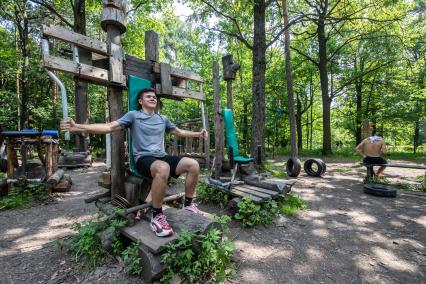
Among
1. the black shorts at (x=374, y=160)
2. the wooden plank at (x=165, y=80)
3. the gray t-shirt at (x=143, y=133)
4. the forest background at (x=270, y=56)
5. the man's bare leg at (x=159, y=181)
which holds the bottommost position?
the black shorts at (x=374, y=160)

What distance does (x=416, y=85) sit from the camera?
15758 mm

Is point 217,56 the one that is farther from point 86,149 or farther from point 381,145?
point 381,145

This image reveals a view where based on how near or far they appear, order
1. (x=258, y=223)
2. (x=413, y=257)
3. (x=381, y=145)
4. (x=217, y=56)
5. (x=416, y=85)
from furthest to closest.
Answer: (x=217, y=56)
(x=416, y=85)
(x=381, y=145)
(x=258, y=223)
(x=413, y=257)

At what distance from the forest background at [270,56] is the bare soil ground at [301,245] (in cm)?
402

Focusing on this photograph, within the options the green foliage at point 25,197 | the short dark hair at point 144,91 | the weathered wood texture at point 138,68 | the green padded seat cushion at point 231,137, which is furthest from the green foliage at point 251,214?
the green foliage at point 25,197

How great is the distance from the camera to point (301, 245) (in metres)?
3.24

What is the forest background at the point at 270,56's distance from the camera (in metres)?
9.27

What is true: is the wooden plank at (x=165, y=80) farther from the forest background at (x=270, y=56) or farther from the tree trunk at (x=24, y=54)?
the tree trunk at (x=24, y=54)

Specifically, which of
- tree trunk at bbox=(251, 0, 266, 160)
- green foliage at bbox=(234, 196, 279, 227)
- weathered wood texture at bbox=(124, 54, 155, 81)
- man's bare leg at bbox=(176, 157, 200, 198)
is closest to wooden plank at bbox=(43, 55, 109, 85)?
weathered wood texture at bbox=(124, 54, 155, 81)

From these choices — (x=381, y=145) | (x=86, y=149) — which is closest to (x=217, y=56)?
(x=86, y=149)

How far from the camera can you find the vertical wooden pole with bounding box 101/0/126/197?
115 inches

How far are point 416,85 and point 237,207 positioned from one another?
61.8 ft

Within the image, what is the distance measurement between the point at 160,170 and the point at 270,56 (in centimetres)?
1112

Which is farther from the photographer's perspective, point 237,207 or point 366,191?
point 366,191
